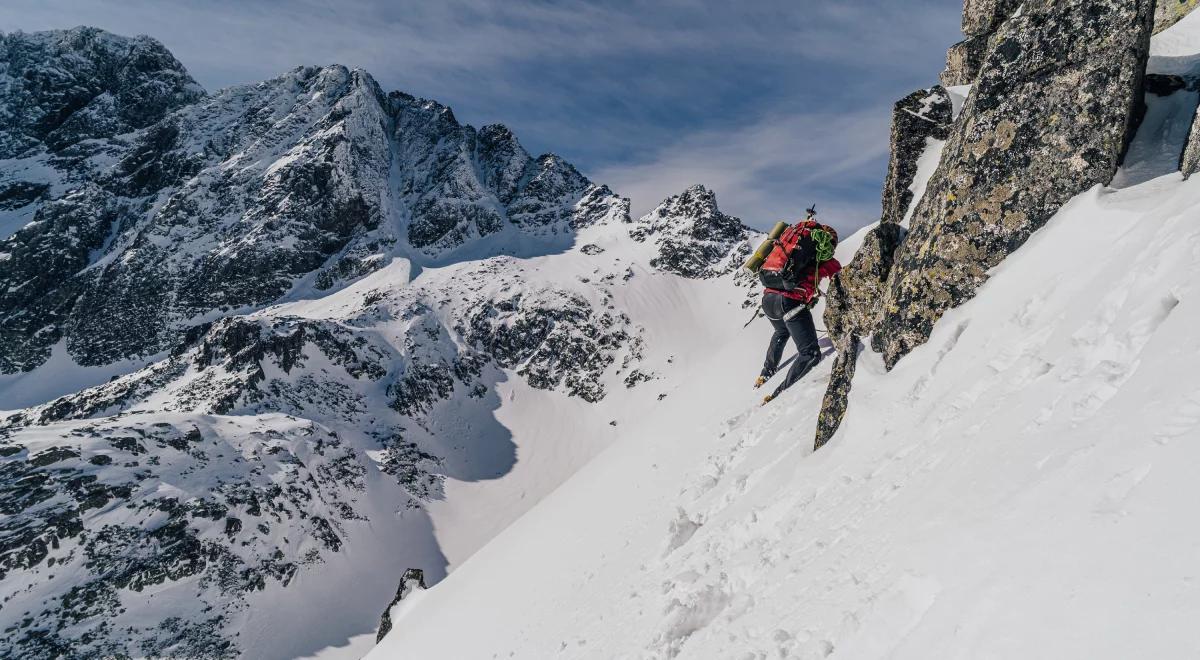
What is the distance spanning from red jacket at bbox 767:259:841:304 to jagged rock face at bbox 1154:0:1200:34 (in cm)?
990

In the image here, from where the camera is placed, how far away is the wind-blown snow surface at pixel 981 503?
3.30 metres

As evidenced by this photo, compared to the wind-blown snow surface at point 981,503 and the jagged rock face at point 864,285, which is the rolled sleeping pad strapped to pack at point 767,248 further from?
the wind-blown snow surface at point 981,503

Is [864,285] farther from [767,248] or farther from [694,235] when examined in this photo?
[694,235]

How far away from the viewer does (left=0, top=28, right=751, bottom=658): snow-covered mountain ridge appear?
47.1 metres

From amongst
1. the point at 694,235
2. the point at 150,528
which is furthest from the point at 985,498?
the point at 694,235

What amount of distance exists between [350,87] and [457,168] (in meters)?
41.7

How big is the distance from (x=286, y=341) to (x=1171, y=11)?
91141 mm

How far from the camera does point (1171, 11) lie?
13945 mm

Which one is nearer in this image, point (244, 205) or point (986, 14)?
point (986, 14)

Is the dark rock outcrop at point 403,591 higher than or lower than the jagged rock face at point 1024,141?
lower

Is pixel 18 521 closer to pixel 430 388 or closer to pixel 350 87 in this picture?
pixel 430 388

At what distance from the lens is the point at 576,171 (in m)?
155

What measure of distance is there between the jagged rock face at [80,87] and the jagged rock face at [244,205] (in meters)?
1.37

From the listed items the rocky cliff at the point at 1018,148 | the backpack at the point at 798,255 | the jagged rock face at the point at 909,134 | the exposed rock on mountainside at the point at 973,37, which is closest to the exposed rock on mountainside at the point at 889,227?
the jagged rock face at the point at 909,134
